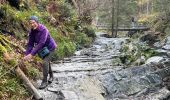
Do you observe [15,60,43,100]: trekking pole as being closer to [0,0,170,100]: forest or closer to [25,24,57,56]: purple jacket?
[0,0,170,100]: forest

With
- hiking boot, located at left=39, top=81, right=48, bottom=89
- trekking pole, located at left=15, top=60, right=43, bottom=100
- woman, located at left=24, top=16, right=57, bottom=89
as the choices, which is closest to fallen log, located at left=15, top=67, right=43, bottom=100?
trekking pole, located at left=15, top=60, right=43, bottom=100

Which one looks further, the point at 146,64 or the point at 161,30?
the point at 161,30

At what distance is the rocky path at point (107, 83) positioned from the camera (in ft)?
29.1

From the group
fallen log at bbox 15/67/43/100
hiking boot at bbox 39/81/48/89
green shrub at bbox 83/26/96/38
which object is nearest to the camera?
fallen log at bbox 15/67/43/100

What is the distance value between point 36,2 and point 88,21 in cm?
890

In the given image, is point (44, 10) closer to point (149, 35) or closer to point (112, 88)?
point (112, 88)

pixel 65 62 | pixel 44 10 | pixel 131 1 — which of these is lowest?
pixel 131 1

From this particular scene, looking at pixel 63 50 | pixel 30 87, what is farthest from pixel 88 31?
pixel 30 87

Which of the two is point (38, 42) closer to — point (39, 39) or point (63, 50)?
point (39, 39)

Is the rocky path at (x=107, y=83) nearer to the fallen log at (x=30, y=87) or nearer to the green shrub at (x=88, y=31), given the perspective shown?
the fallen log at (x=30, y=87)

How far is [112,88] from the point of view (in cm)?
1032

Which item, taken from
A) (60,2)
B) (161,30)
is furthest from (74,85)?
(161,30)

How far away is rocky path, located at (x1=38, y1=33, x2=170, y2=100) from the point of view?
888cm

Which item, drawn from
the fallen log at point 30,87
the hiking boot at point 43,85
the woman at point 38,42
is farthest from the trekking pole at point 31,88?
the hiking boot at point 43,85
